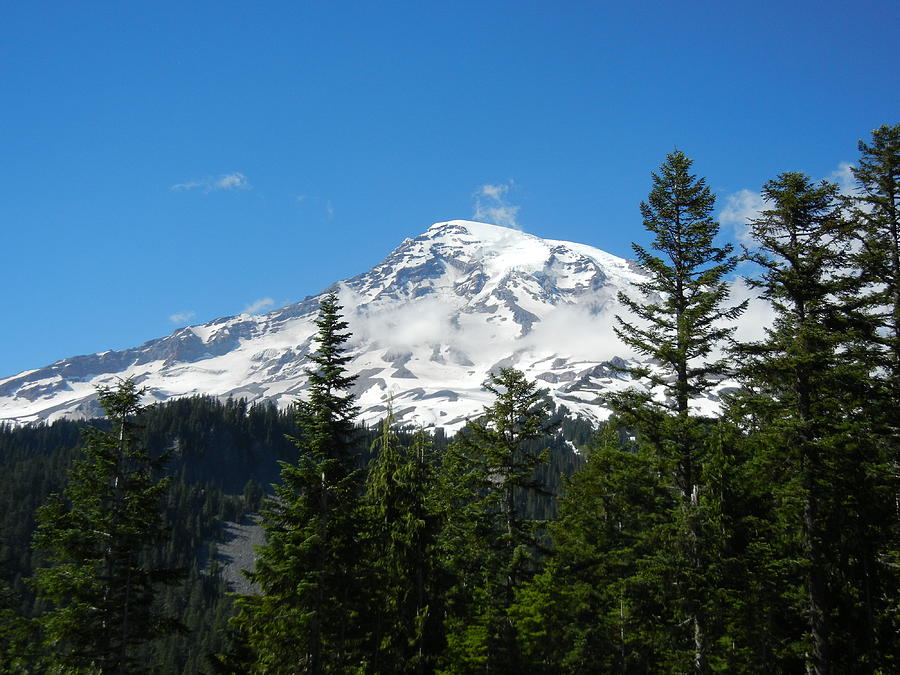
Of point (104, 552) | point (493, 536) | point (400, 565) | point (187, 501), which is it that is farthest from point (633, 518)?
point (187, 501)

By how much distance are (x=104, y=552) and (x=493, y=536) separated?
13.9m

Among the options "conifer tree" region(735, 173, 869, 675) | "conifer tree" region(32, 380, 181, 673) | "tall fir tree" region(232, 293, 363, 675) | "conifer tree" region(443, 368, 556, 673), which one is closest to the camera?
"conifer tree" region(735, 173, 869, 675)

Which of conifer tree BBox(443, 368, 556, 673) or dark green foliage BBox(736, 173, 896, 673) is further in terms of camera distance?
conifer tree BBox(443, 368, 556, 673)

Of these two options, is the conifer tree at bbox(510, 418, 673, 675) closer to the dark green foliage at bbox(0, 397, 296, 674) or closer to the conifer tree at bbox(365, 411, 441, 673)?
the conifer tree at bbox(365, 411, 441, 673)

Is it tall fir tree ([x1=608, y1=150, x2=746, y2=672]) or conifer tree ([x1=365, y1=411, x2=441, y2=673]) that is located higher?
tall fir tree ([x1=608, y1=150, x2=746, y2=672])

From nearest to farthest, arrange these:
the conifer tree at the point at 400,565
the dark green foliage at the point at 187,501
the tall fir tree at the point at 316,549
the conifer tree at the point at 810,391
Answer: the conifer tree at the point at 810,391
the tall fir tree at the point at 316,549
the conifer tree at the point at 400,565
the dark green foliage at the point at 187,501

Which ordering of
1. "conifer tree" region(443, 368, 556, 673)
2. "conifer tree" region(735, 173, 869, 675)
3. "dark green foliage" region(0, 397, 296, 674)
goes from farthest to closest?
"dark green foliage" region(0, 397, 296, 674) → "conifer tree" region(443, 368, 556, 673) → "conifer tree" region(735, 173, 869, 675)

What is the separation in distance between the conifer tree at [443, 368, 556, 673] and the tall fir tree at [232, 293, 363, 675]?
4234 mm

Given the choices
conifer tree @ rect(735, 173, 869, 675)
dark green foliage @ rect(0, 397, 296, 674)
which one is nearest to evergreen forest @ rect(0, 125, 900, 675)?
conifer tree @ rect(735, 173, 869, 675)

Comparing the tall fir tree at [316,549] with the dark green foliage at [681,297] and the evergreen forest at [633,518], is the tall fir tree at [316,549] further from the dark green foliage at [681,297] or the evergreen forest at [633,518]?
the dark green foliage at [681,297]

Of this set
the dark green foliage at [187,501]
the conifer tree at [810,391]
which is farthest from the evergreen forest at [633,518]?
the dark green foliage at [187,501]

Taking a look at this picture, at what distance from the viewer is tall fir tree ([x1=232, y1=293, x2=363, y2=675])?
74.3ft

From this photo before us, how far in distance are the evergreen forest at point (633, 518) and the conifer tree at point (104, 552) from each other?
0.28ft

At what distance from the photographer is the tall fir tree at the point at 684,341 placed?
756 inches
